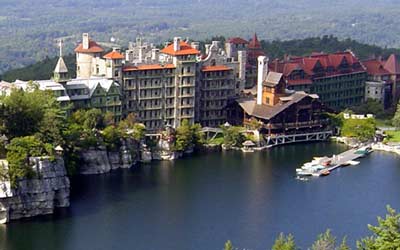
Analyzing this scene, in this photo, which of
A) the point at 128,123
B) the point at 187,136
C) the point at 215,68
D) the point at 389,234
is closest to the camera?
the point at 389,234

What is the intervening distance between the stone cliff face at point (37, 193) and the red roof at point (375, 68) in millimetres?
30541

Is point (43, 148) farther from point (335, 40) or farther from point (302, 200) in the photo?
point (335, 40)

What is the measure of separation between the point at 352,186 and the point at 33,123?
14.6 metres

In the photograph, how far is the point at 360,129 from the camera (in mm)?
54688

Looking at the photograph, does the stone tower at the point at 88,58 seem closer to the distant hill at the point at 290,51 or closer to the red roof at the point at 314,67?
the red roof at the point at 314,67

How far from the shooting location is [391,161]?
5038 centimetres

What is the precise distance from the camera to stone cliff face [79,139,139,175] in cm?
4647

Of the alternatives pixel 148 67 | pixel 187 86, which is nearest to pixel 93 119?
pixel 148 67

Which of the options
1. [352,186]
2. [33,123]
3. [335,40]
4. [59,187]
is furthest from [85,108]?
[335,40]

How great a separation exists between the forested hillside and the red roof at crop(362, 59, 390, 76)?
48752 mm

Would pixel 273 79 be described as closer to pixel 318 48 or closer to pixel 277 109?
pixel 277 109

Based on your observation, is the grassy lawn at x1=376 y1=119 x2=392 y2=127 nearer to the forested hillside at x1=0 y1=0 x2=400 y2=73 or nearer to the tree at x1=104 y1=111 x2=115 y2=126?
the tree at x1=104 y1=111 x2=115 y2=126

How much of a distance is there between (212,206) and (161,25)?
376 ft

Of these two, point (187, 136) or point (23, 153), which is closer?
point (23, 153)
